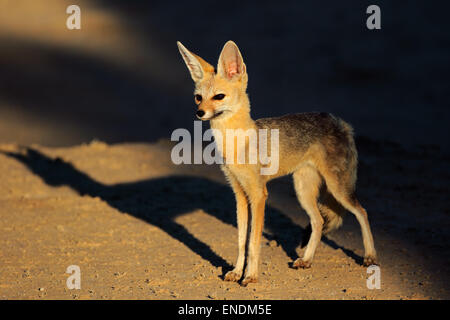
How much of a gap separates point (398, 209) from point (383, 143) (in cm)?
375

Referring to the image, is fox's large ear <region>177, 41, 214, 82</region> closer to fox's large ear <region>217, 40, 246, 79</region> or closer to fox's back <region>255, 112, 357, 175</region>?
fox's large ear <region>217, 40, 246, 79</region>

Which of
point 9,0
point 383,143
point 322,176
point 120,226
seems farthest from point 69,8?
point 322,176

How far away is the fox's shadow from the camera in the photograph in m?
7.36

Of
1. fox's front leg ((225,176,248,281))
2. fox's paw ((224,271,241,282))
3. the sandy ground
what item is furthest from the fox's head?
the sandy ground

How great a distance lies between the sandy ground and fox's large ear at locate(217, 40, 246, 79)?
1.97 m

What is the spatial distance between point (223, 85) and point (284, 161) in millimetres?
1062

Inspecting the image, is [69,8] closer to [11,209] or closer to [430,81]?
[430,81]

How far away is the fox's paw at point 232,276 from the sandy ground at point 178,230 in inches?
3.7

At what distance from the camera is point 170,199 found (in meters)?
9.06

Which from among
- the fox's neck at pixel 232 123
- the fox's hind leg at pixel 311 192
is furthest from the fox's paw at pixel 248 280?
the fox's neck at pixel 232 123

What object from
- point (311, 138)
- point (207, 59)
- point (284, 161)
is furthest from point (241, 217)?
point (207, 59)

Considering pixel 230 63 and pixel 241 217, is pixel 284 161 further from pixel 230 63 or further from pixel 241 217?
pixel 230 63

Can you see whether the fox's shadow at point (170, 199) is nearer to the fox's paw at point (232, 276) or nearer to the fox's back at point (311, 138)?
the fox's paw at point (232, 276)

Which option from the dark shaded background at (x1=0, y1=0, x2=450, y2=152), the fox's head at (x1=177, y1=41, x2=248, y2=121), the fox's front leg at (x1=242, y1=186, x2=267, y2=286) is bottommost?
Result: the fox's front leg at (x1=242, y1=186, x2=267, y2=286)
